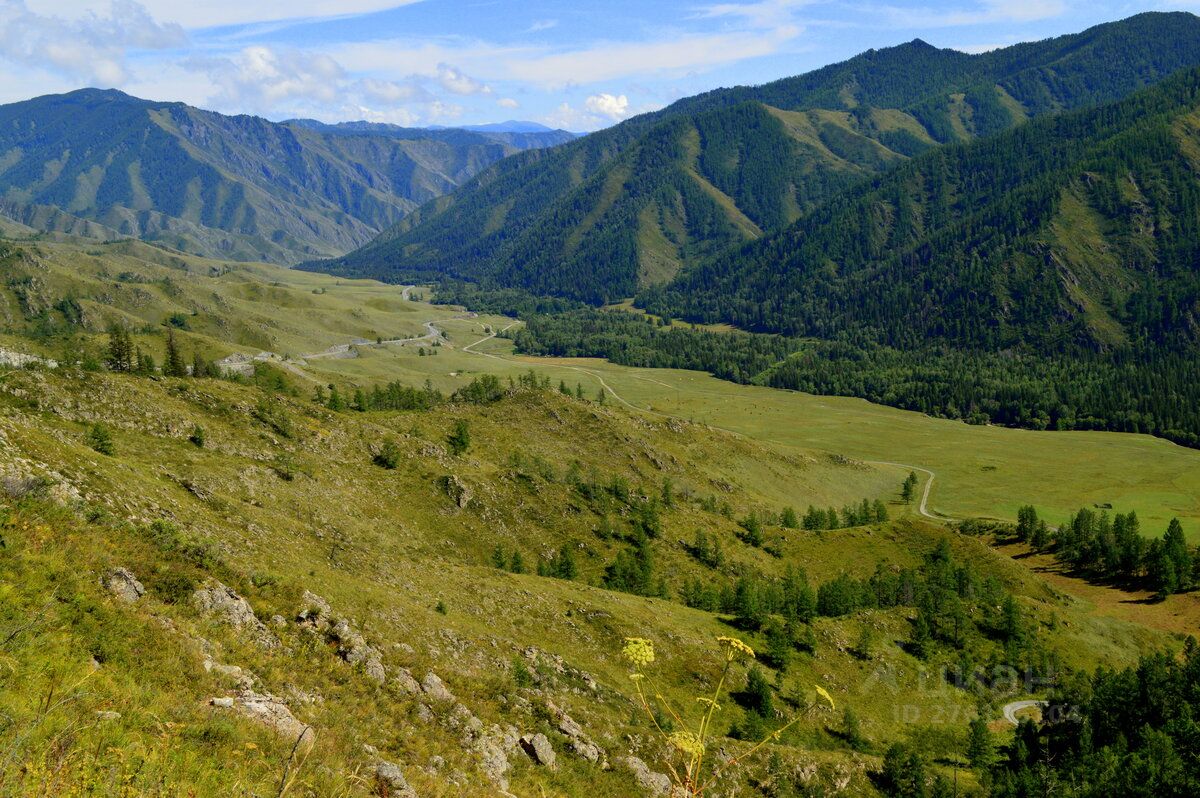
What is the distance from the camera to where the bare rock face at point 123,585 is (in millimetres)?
28516

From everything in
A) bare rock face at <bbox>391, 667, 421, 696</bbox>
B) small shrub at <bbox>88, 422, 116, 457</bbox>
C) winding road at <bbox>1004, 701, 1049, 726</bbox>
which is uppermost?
small shrub at <bbox>88, 422, 116, 457</bbox>

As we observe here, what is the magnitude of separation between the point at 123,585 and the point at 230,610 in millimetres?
4806

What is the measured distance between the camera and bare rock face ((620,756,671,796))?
39344mm

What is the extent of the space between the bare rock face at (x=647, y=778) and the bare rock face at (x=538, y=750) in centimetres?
601

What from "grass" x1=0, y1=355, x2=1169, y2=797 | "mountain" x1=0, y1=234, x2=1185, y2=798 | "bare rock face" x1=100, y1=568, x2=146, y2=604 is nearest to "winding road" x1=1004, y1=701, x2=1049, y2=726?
"mountain" x1=0, y1=234, x2=1185, y2=798

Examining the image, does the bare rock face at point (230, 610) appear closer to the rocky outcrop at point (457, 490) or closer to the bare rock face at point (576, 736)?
the bare rock face at point (576, 736)

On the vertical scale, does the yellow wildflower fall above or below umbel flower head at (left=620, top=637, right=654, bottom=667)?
below

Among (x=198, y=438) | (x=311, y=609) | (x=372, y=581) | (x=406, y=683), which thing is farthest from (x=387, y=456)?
(x=406, y=683)

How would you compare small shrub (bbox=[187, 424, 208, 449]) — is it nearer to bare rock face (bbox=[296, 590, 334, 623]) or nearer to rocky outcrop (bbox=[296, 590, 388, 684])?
bare rock face (bbox=[296, 590, 334, 623])

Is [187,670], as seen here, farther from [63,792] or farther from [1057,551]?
[1057,551]

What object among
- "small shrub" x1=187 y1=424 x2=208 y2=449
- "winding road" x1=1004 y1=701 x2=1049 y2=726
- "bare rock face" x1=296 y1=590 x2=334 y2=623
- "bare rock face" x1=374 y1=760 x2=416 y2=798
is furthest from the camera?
"winding road" x1=1004 y1=701 x2=1049 y2=726

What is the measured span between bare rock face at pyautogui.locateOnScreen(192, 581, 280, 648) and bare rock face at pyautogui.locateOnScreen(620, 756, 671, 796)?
20.7 metres

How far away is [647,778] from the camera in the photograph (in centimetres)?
4041

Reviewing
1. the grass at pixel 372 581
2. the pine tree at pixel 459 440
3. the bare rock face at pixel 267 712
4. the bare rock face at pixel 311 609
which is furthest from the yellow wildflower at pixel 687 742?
the pine tree at pixel 459 440
